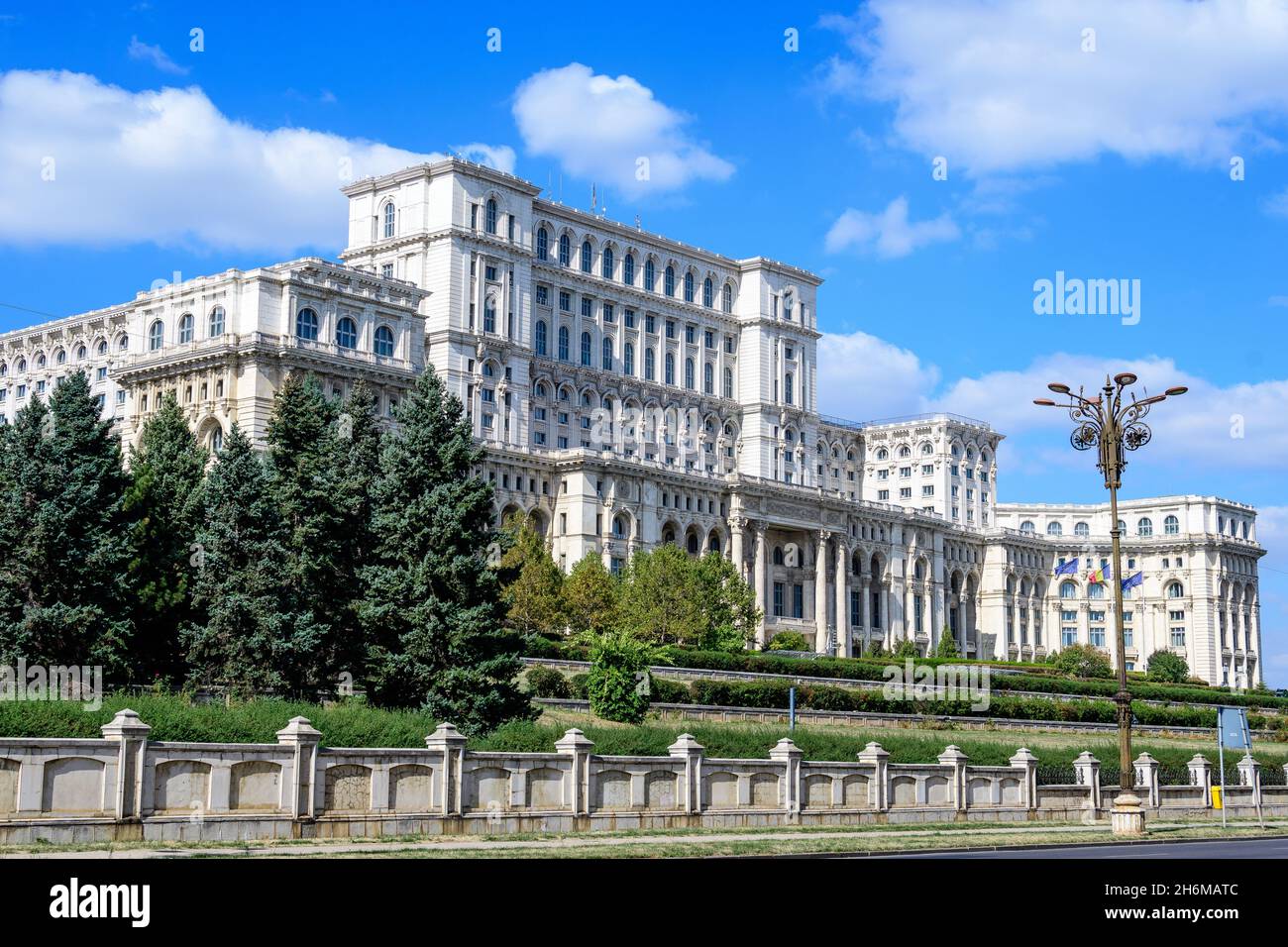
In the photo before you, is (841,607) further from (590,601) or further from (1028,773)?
(1028,773)

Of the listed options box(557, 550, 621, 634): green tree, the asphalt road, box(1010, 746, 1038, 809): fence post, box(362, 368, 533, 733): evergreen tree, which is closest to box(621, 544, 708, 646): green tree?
box(557, 550, 621, 634): green tree

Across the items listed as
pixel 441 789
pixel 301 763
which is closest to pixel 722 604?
pixel 441 789

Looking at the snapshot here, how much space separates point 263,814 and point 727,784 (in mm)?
12722

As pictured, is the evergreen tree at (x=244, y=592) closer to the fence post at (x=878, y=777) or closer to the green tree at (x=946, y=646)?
the fence post at (x=878, y=777)

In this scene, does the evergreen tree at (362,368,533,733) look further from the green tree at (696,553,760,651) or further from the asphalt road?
the green tree at (696,553,760,651)

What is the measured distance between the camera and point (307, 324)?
91.4 meters

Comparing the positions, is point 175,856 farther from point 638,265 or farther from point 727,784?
point 638,265

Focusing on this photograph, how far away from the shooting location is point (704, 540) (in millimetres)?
116688

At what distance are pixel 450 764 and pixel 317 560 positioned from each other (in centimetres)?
1902

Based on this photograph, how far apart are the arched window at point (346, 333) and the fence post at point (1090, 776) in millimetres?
56560

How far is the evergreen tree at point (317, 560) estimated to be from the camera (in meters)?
49.8

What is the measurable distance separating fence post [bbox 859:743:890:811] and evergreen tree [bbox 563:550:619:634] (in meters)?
45.9

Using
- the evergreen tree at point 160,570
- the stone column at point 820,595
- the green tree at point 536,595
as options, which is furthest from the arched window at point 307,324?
the stone column at point 820,595
